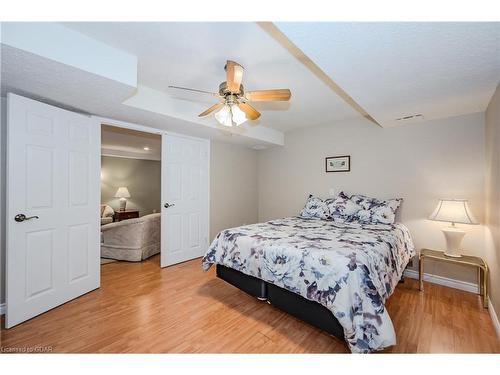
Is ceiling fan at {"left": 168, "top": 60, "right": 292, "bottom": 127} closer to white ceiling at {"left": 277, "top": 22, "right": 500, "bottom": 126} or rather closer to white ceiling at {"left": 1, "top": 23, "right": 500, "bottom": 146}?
white ceiling at {"left": 1, "top": 23, "right": 500, "bottom": 146}

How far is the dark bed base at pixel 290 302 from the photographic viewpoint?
1619 mm

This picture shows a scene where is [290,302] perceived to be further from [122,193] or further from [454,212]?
[122,193]

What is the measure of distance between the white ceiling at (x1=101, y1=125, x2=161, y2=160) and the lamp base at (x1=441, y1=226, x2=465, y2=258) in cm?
469

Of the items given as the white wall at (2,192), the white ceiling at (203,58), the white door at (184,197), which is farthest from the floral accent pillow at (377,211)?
the white wall at (2,192)

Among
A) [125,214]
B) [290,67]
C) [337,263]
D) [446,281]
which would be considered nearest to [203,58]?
[290,67]

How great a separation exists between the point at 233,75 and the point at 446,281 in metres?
3.42

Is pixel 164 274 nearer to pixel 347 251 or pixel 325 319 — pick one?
pixel 325 319

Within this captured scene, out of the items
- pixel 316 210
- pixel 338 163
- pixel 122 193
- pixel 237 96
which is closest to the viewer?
pixel 237 96

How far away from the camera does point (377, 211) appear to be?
9.37ft

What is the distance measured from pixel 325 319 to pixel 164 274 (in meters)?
2.23

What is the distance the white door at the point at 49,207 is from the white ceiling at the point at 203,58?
0.95 metres

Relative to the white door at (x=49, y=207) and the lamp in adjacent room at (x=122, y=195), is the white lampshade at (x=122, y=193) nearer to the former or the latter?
the lamp in adjacent room at (x=122, y=195)
